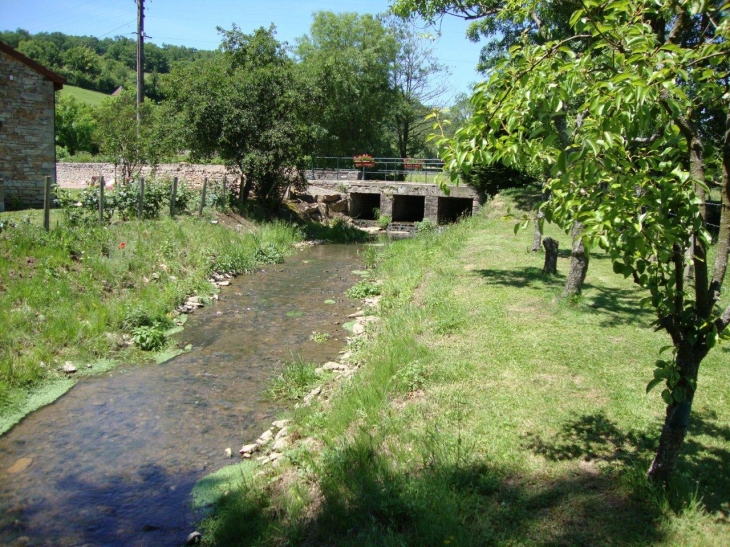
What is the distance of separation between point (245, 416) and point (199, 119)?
17.1 m

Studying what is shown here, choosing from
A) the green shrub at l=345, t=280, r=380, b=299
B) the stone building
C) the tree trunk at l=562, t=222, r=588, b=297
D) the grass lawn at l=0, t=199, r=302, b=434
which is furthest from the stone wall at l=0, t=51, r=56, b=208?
the tree trunk at l=562, t=222, r=588, b=297

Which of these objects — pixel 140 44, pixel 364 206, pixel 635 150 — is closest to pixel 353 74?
pixel 364 206

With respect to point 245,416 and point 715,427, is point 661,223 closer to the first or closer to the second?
point 715,427

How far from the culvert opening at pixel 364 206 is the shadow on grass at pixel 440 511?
91.4 ft

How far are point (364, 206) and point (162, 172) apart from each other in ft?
38.0

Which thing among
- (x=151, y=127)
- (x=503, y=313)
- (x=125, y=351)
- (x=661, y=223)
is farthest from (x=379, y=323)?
(x=151, y=127)

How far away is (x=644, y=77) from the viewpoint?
3320mm

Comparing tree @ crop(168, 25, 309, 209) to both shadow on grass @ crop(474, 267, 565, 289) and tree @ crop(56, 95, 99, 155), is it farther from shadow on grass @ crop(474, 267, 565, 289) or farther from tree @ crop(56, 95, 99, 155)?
tree @ crop(56, 95, 99, 155)

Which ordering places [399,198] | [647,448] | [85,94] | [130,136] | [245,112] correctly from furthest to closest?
[85,94], [399,198], [130,136], [245,112], [647,448]

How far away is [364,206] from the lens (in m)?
34.6

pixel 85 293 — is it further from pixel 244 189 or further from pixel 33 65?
A: pixel 244 189

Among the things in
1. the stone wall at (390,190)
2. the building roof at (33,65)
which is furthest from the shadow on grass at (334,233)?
the building roof at (33,65)

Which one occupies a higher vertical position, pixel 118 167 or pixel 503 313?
pixel 118 167

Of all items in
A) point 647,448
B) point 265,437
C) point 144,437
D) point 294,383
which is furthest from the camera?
point 294,383
